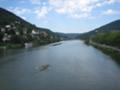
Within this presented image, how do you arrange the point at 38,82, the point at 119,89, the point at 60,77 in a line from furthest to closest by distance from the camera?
the point at 60,77
the point at 38,82
the point at 119,89

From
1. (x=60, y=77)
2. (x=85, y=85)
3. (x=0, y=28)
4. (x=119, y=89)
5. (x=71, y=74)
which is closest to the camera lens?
(x=119, y=89)

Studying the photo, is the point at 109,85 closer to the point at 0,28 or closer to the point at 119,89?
the point at 119,89

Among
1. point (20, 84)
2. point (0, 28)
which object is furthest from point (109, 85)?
point (0, 28)

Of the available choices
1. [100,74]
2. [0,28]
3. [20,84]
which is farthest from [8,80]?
[0,28]

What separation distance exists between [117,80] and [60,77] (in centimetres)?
607

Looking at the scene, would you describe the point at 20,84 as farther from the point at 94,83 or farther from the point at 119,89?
the point at 119,89

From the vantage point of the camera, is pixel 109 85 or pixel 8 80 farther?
pixel 8 80

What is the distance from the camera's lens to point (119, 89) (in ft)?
77.3

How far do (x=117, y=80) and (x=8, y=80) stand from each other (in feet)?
36.9

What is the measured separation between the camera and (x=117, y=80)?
90.5ft

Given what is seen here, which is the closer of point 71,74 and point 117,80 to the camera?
point 117,80

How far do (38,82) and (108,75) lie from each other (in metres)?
8.47

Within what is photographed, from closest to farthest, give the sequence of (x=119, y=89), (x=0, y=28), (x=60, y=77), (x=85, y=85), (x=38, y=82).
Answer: (x=119, y=89), (x=85, y=85), (x=38, y=82), (x=60, y=77), (x=0, y=28)

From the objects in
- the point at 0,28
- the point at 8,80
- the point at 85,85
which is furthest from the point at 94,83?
the point at 0,28
